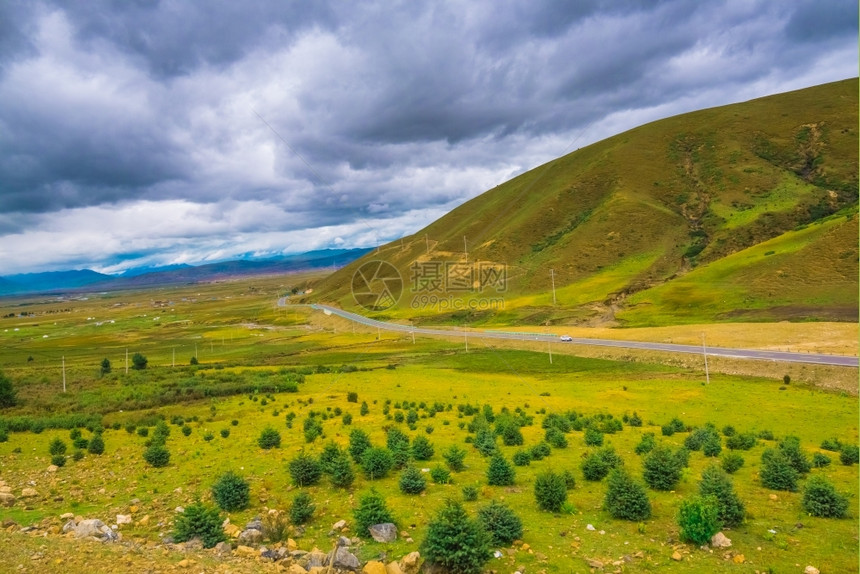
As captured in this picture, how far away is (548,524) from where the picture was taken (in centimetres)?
1334

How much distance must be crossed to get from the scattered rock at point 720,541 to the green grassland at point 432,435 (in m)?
0.22

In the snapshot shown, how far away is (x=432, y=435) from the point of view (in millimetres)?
27141

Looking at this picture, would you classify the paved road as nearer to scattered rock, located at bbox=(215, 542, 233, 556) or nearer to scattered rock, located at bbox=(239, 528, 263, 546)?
scattered rock, located at bbox=(239, 528, 263, 546)

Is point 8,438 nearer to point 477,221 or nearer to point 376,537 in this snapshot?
point 376,537

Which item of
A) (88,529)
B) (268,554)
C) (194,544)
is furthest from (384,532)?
(88,529)

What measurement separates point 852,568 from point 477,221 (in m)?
188

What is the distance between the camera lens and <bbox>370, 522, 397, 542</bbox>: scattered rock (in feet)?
41.1

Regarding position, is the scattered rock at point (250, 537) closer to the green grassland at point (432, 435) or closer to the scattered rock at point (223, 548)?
the scattered rock at point (223, 548)

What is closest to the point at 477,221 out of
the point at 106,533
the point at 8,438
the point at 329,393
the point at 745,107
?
the point at 745,107

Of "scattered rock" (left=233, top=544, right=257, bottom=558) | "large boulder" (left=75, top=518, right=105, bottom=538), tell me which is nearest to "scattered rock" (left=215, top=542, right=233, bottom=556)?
"scattered rock" (left=233, top=544, right=257, bottom=558)

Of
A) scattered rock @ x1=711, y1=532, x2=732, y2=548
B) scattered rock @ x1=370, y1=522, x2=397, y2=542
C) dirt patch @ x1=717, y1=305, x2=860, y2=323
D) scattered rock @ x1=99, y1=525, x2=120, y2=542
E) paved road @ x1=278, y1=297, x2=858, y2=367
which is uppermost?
scattered rock @ x1=99, y1=525, x2=120, y2=542

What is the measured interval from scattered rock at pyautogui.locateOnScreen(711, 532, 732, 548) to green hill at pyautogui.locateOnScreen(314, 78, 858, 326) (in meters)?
78.8

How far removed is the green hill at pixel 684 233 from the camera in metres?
92.7

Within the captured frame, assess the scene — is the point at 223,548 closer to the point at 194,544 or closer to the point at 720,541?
the point at 194,544
